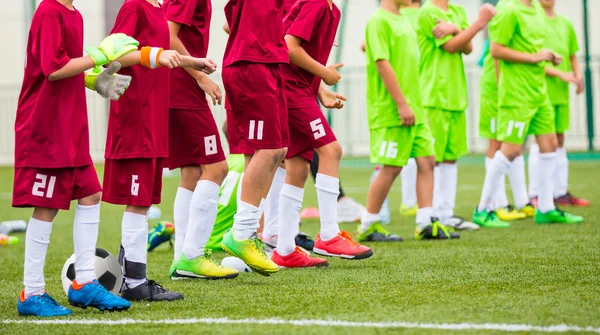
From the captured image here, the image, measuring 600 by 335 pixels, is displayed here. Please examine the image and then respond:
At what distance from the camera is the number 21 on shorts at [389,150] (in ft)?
Result: 21.7

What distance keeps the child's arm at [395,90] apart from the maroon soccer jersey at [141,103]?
8.25 ft

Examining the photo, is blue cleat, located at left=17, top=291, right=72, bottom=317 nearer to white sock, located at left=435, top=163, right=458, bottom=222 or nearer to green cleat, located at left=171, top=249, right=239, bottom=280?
green cleat, located at left=171, top=249, right=239, bottom=280

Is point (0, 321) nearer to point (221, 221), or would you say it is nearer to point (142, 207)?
point (142, 207)

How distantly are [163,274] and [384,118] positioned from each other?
220 cm

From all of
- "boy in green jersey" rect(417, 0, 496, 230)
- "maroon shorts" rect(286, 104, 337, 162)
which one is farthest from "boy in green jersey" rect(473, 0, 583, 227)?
"maroon shorts" rect(286, 104, 337, 162)

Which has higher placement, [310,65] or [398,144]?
[310,65]

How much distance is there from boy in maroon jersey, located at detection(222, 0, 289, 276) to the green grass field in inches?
9.8

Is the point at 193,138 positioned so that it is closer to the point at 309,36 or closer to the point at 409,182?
the point at 309,36

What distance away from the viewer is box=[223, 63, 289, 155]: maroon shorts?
4.68 meters

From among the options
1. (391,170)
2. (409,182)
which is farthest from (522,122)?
(409,182)

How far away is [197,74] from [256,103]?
34 cm

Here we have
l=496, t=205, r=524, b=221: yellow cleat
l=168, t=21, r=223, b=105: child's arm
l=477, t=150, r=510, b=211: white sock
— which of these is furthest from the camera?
l=496, t=205, r=524, b=221: yellow cleat

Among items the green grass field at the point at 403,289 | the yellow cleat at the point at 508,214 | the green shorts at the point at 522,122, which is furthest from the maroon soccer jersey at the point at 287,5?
the yellow cleat at the point at 508,214

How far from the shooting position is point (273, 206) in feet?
19.6
